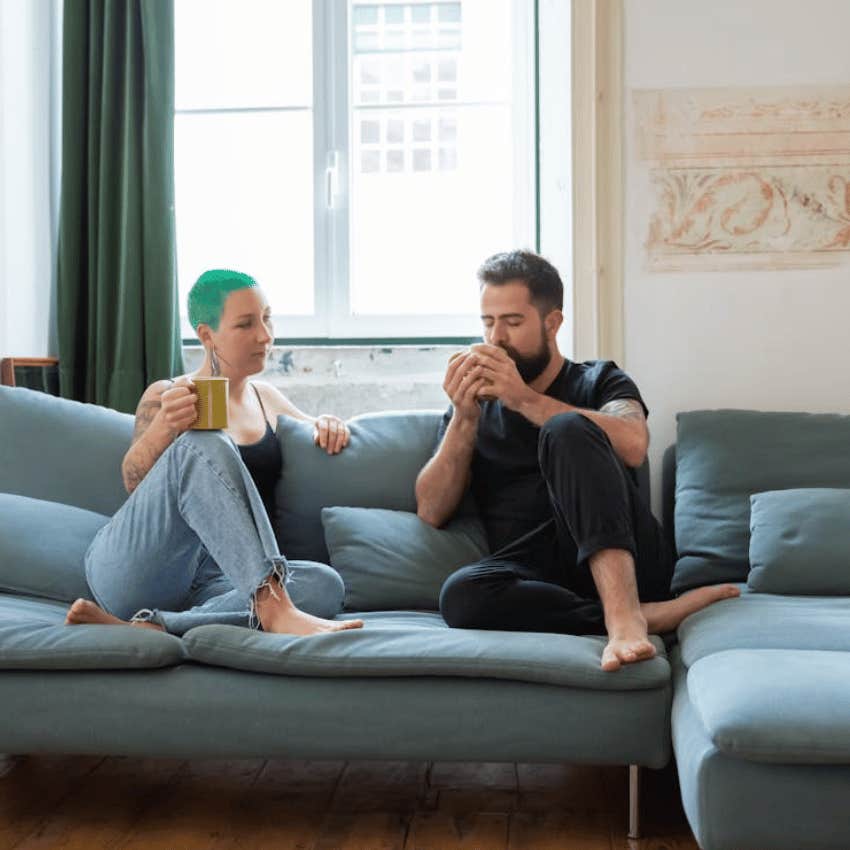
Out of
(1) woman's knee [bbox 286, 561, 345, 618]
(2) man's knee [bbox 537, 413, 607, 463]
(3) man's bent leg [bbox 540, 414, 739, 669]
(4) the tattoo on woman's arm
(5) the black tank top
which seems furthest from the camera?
(5) the black tank top

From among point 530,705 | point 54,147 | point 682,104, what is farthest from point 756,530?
point 54,147

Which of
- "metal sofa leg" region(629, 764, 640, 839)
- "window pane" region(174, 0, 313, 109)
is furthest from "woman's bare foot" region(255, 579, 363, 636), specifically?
"window pane" region(174, 0, 313, 109)

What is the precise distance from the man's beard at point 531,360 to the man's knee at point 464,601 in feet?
1.73

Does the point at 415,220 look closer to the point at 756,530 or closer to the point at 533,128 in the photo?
the point at 533,128

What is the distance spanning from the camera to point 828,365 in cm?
314

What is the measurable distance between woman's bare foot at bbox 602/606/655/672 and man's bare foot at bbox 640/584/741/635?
0.66 feet

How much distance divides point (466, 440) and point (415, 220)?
4.31ft

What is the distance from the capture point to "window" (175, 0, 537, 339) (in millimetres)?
3654

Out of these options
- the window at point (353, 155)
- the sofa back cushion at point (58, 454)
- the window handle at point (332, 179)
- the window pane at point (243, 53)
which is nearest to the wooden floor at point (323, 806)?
the sofa back cushion at point (58, 454)

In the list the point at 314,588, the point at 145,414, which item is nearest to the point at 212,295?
the point at 145,414

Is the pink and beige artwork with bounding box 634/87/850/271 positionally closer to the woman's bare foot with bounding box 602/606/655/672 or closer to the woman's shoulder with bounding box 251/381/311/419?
the woman's shoulder with bounding box 251/381/311/419

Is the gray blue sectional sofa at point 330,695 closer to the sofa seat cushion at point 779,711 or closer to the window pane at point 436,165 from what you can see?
the sofa seat cushion at point 779,711

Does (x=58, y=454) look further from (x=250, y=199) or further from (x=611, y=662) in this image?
(x=611, y=662)

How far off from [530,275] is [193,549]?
93cm
